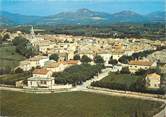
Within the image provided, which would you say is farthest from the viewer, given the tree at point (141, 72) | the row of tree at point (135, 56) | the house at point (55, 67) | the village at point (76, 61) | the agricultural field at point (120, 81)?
the row of tree at point (135, 56)

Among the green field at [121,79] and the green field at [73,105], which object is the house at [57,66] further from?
the green field at [73,105]

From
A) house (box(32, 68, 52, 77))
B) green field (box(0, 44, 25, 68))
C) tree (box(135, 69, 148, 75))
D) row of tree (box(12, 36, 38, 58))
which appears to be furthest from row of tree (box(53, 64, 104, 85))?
row of tree (box(12, 36, 38, 58))

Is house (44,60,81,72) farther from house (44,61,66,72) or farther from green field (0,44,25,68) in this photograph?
green field (0,44,25,68)

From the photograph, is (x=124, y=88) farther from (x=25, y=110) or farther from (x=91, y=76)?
(x=25, y=110)

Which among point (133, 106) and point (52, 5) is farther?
point (52, 5)

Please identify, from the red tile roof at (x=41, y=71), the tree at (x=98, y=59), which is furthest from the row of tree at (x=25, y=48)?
the red tile roof at (x=41, y=71)

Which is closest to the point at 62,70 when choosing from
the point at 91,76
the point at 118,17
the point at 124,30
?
the point at 91,76
